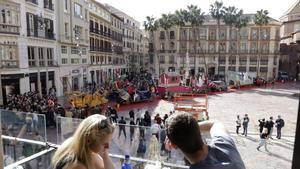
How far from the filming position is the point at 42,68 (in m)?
25.9

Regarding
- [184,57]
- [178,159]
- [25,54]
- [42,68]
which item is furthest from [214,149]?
[184,57]

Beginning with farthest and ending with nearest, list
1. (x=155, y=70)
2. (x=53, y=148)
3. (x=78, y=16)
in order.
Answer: (x=155, y=70)
(x=78, y=16)
(x=53, y=148)

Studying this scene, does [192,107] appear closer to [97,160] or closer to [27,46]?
[97,160]

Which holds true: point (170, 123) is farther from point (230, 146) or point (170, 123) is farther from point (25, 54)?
point (25, 54)

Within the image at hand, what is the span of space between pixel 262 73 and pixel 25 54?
50191 millimetres

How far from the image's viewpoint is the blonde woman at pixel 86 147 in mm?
2301

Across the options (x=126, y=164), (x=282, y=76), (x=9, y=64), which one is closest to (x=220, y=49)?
(x=282, y=76)

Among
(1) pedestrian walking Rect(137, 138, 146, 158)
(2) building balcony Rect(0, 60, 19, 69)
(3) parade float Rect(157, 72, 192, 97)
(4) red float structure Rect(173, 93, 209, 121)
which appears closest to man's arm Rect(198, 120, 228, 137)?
(1) pedestrian walking Rect(137, 138, 146, 158)

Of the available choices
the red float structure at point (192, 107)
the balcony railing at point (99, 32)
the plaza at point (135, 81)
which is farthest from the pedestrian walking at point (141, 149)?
the balcony railing at point (99, 32)

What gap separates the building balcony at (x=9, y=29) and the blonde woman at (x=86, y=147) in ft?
70.3

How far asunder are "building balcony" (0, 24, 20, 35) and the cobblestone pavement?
11.1m

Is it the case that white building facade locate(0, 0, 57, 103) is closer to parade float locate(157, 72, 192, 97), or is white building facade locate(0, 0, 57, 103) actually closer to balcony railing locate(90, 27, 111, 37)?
parade float locate(157, 72, 192, 97)

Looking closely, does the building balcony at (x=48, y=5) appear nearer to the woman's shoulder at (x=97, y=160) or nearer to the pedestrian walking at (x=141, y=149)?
the pedestrian walking at (x=141, y=149)

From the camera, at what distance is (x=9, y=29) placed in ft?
69.4
